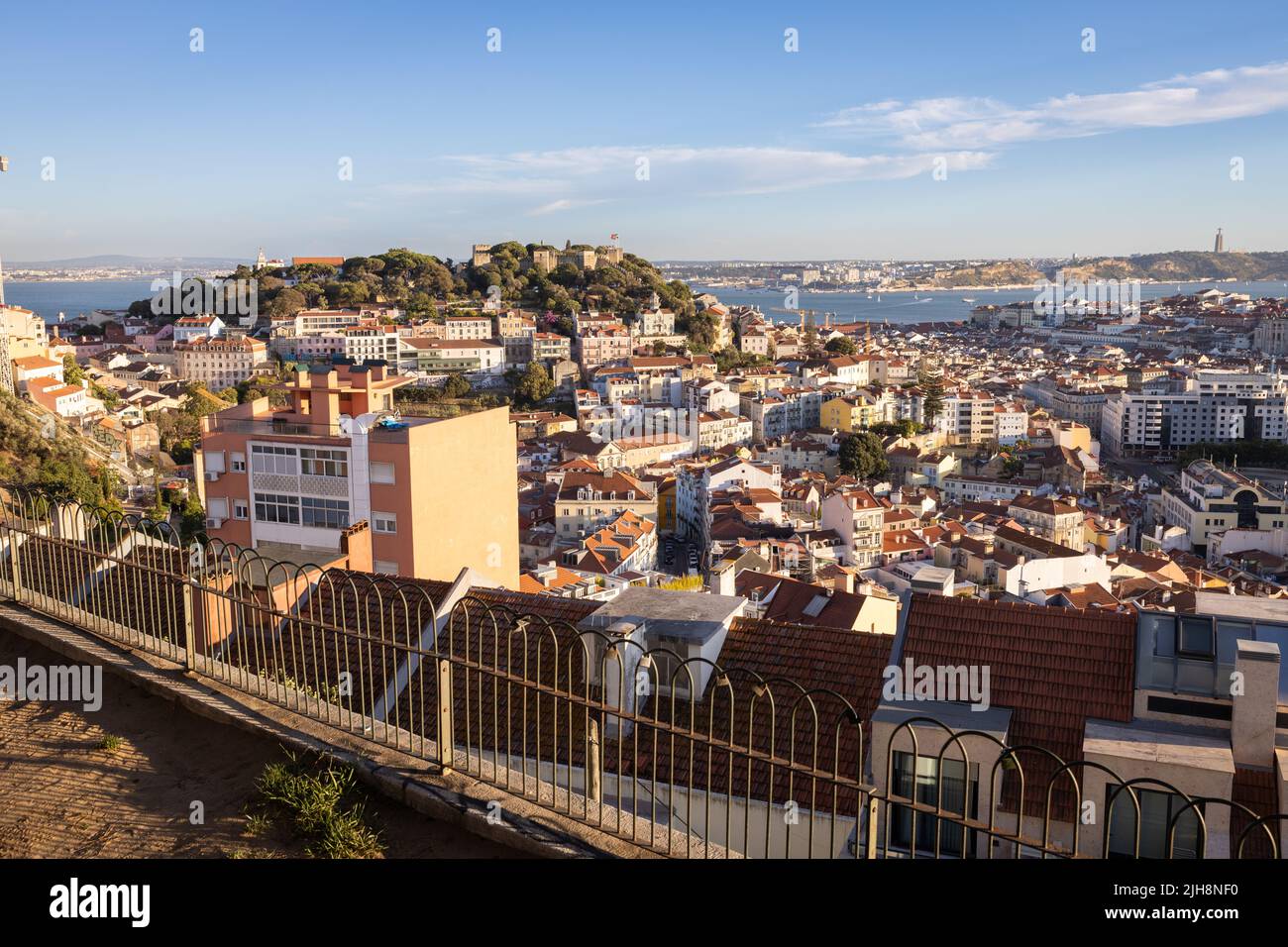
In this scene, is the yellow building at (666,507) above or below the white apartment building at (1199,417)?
below

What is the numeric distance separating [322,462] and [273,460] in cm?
90

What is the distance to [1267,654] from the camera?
513 cm

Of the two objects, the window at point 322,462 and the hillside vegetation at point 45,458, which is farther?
the hillside vegetation at point 45,458

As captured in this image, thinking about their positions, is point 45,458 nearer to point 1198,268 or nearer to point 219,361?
point 219,361

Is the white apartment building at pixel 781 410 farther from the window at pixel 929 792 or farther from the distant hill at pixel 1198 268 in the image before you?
the distant hill at pixel 1198 268

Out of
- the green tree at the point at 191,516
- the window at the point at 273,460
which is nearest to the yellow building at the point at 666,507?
the green tree at the point at 191,516

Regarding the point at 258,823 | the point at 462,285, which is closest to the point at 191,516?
the point at 258,823

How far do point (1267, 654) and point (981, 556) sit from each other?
21.5 metres

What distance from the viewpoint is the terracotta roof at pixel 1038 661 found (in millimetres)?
5480

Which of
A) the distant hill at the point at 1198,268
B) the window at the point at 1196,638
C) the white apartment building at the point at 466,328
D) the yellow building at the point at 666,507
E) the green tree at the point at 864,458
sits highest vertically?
the distant hill at the point at 1198,268

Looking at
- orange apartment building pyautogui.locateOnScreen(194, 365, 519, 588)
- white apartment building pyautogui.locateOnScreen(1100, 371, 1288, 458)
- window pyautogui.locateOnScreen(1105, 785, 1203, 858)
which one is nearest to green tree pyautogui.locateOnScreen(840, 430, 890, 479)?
white apartment building pyautogui.locateOnScreen(1100, 371, 1288, 458)

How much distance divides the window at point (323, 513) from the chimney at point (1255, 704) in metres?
9.57

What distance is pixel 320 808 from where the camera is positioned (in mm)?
3006

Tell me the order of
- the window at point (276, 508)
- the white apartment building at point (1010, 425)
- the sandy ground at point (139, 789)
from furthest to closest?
the white apartment building at point (1010, 425) < the window at point (276, 508) < the sandy ground at point (139, 789)
